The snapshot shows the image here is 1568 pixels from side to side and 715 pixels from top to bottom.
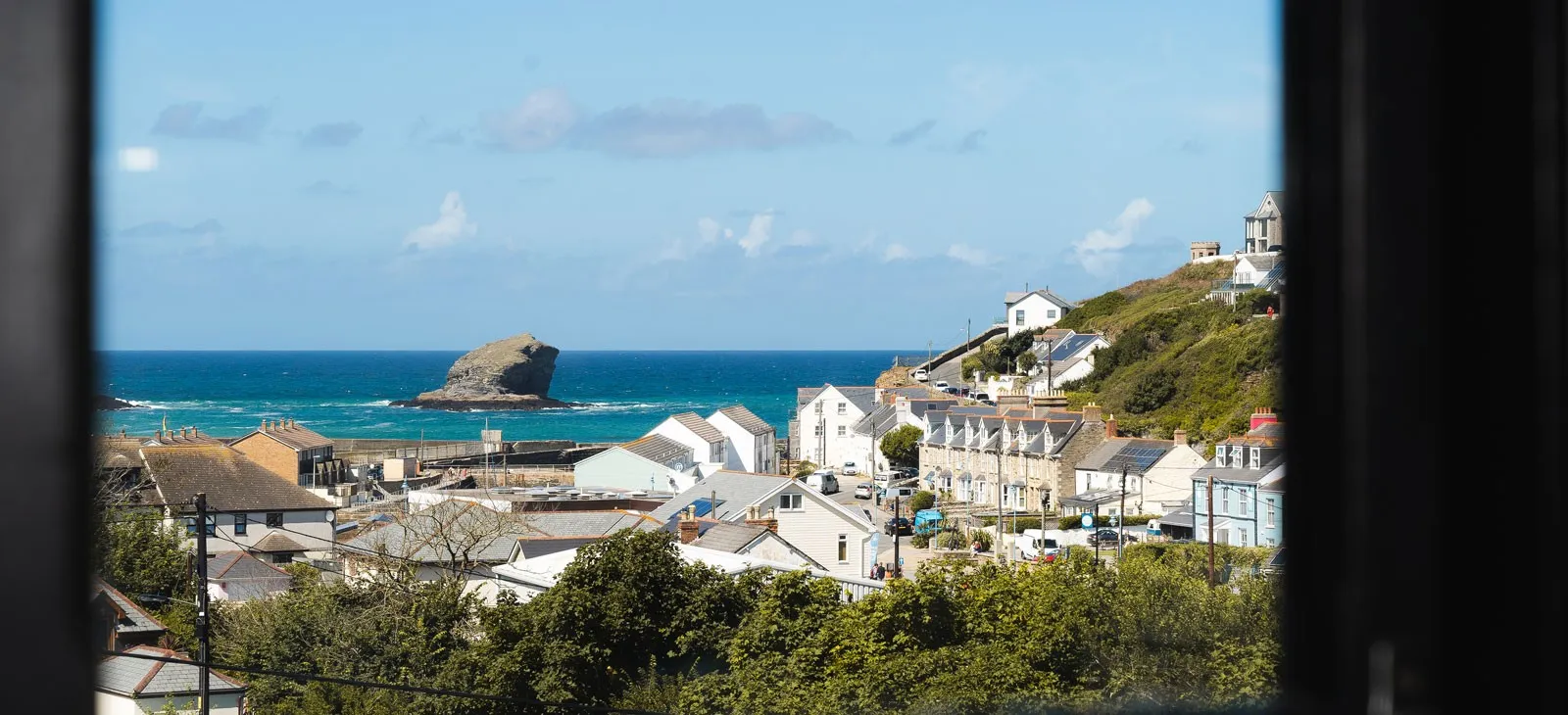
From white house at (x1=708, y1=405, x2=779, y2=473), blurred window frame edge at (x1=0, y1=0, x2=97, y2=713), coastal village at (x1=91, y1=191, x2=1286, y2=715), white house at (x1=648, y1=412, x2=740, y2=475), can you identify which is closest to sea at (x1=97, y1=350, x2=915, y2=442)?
coastal village at (x1=91, y1=191, x2=1286, y2=715)

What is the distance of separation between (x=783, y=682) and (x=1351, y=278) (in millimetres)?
8465

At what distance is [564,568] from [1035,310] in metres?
32.9

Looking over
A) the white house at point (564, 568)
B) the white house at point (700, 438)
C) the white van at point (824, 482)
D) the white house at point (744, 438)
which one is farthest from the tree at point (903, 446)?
the white house at point (564, 568)

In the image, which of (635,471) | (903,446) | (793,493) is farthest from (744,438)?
(793,493)

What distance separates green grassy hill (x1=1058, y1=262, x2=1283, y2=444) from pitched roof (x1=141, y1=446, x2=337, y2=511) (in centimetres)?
1193

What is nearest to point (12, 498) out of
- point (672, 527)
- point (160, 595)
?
point (160, 595)

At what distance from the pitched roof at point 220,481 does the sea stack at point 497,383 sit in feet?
130

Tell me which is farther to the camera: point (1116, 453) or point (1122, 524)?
point (1116, 453)

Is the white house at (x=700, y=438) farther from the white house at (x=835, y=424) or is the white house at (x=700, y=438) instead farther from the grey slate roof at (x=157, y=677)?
the grey slate roof at (x=157, y=677)

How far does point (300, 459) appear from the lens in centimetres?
2244

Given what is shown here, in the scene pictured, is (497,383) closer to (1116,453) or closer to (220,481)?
(1116,453)

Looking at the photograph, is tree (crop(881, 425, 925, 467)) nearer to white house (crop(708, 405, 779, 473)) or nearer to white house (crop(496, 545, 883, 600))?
white house (crop(708, 405, 779, 473))

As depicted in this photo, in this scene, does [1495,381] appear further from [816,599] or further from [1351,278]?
[816,599]

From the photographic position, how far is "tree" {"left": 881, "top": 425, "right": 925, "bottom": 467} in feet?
95.8
